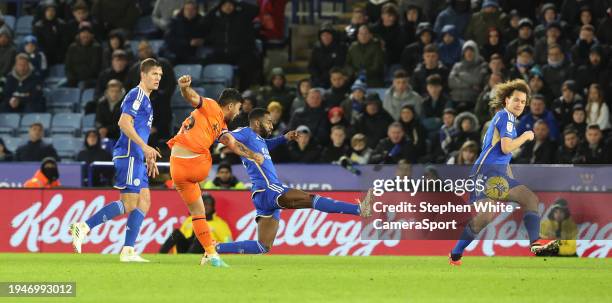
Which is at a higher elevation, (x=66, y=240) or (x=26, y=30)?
(x=26, y=30)

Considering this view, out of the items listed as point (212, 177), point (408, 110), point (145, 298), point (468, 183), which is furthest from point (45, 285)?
point (408, 110)

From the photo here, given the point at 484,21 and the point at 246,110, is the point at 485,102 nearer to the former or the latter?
the point at 484,21

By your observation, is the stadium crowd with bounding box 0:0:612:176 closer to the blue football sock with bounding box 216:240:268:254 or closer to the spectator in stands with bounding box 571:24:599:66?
the spectator in stands with bounding box 571:24:599:66

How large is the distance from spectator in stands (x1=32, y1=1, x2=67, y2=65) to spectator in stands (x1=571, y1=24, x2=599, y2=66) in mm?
10043

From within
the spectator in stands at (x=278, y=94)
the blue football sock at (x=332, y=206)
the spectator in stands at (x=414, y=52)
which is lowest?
the spectator in stands at (x=278, y=94)

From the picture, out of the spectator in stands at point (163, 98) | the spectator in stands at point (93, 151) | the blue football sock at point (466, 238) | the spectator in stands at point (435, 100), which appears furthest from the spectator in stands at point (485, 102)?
the blue football sock at point (466, 238)

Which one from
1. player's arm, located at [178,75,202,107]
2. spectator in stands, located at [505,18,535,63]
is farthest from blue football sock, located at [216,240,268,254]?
spectator in stands, located at [505,18,535,63]

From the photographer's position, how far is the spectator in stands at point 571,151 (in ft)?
67.8

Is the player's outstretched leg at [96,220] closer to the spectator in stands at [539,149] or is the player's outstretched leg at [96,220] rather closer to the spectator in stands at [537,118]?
the spectator in stands at [539,149]

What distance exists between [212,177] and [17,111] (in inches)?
243

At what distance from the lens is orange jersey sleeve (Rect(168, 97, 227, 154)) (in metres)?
14.8

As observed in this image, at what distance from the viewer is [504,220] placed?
61.9ft

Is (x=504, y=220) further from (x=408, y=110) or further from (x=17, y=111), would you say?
(x=17, y=111)

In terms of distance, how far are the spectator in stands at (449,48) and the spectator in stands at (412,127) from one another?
95.2 inches
